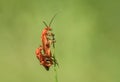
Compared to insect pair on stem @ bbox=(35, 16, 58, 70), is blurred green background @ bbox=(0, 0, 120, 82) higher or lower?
higher

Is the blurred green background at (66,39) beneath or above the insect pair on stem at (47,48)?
above

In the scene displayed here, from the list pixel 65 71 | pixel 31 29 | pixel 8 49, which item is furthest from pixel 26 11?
pixel 65 71

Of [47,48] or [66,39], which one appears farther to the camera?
[66,39]

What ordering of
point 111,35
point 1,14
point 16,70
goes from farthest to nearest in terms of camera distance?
point 1,14 < point 111,35 < point 16,70

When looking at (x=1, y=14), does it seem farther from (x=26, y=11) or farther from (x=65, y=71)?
(x=65, y=71)

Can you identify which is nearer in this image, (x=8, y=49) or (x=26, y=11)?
(x=8, y=49)

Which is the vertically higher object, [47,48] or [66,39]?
[66,39]

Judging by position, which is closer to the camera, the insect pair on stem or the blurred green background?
the insect pair on stem

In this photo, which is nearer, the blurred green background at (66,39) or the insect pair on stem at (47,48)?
the insect pair on stem at (47,48)
